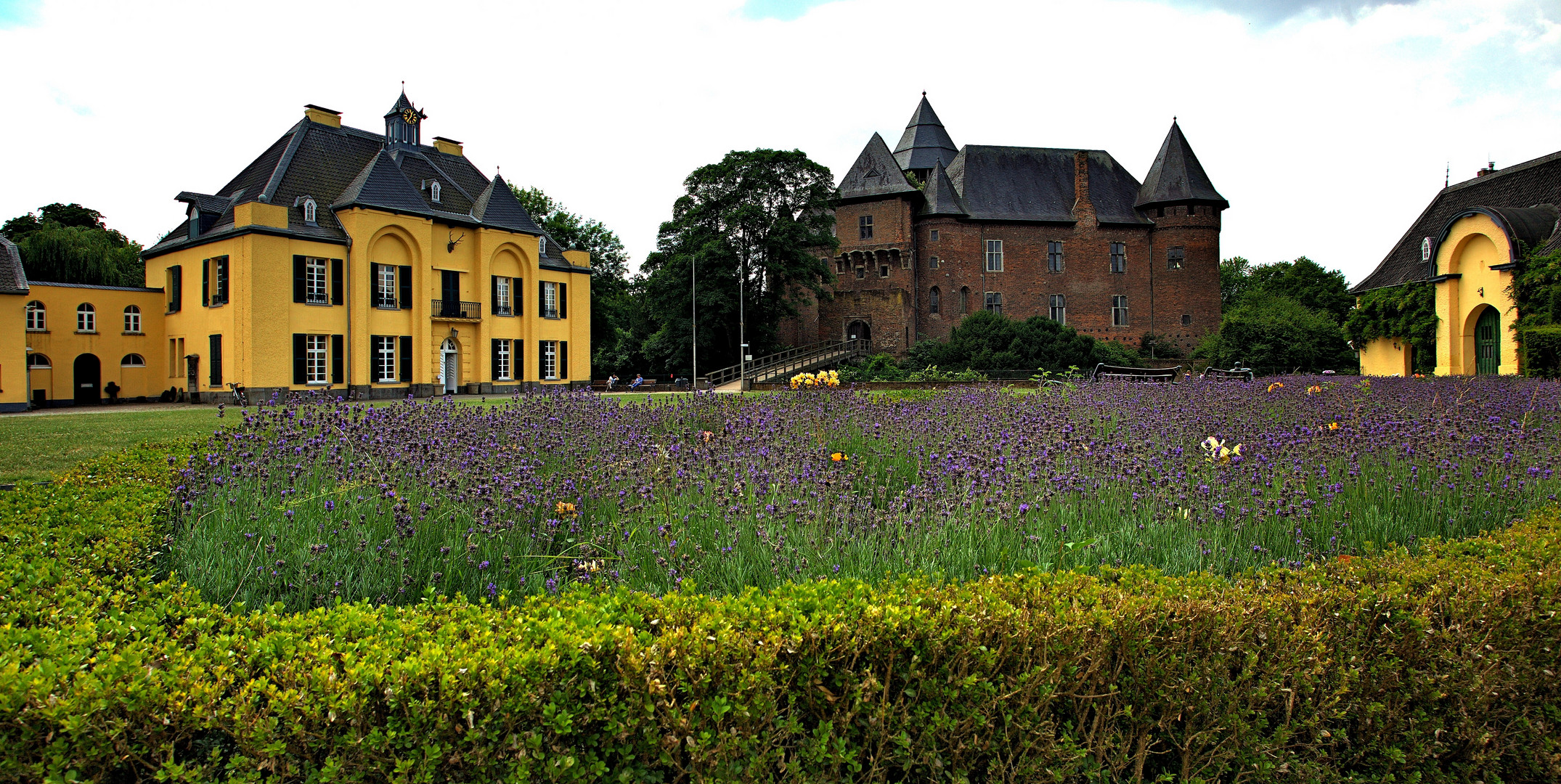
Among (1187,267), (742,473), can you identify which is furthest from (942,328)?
(742,473)

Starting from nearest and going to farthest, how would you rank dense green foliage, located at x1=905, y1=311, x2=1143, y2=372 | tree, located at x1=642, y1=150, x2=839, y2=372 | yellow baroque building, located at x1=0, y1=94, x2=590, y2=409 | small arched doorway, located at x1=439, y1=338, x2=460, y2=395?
yellow baroque building, located at x1=0, y1=94, x2=590, y2=409
small arched doorway, located at x1=439, y1=338, x2=460, y2=395
dense green foliage, located at x1=905, y1=311, x2=1143, y2=372
tree, located at x1=642, y1=150, x2=839, y2=372

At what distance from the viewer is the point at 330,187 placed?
32.5 meters

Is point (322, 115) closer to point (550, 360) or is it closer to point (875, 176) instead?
point (550, 360)

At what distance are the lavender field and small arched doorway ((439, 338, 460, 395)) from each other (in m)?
28.7

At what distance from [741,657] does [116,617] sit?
1.98 metres

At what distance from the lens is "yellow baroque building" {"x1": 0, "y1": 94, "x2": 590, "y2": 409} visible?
29.4 metres

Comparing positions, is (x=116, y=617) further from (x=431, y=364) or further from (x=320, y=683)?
(x=431, y=364)

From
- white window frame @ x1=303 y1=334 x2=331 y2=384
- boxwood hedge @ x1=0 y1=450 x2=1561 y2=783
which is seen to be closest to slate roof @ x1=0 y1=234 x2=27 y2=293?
white window frame @ x1=303 y1=334 x2=331 y2=384

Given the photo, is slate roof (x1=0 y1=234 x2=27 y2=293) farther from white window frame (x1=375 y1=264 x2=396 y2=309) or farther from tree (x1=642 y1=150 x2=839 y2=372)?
tree (x1=642 y1=150 x2=839 y2=372)

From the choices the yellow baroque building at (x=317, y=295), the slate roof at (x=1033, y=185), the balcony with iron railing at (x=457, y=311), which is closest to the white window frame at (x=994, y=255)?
the slate roof at (x=1033, y=185)

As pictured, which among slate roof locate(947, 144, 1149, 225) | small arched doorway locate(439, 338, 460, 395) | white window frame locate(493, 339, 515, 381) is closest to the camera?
small arched doorway locate(439, 338, 460, 395)

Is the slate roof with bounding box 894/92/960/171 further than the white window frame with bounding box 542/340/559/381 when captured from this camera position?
Yes

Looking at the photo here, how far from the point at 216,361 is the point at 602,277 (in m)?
35.3

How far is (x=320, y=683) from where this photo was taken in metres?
2.13
